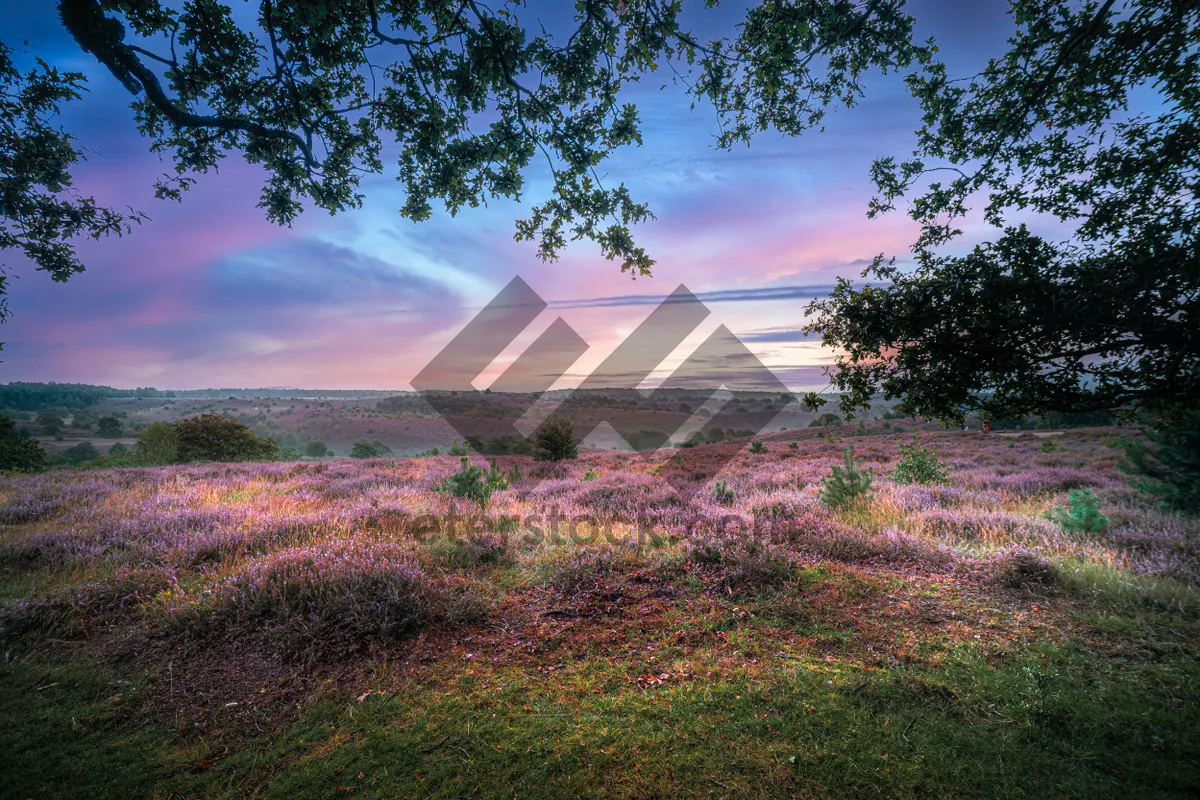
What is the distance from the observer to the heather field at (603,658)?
101 inches

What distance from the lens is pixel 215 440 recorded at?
2127 cm

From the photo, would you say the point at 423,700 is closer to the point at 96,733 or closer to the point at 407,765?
the point at 407,765

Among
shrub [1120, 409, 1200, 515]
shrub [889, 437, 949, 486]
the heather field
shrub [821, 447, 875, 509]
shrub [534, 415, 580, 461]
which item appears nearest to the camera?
the heather field

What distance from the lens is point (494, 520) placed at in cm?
852

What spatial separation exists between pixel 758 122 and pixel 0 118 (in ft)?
34.6

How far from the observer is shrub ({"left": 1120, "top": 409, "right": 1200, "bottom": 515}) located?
7871 millimetres

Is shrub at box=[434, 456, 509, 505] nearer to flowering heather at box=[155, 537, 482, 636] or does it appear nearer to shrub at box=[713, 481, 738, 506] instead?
flowering heather at box=[155, 537, 482, 636]

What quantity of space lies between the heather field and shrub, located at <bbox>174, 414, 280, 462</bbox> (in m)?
15.6

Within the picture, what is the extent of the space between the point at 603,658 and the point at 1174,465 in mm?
12170

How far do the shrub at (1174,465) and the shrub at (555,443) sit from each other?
18014 millimetres

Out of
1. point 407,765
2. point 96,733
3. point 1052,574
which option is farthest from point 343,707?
point 1052,574

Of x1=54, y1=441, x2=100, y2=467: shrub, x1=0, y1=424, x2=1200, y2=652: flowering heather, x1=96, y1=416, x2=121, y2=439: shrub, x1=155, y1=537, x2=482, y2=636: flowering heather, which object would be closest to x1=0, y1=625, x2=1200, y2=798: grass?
x1=155, y1=537, x2=482, y2=636: flowering heather

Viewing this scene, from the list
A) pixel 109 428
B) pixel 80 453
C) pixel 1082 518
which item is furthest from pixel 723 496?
pixel 109 428

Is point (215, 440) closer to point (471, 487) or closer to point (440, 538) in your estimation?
point (471, 487)
